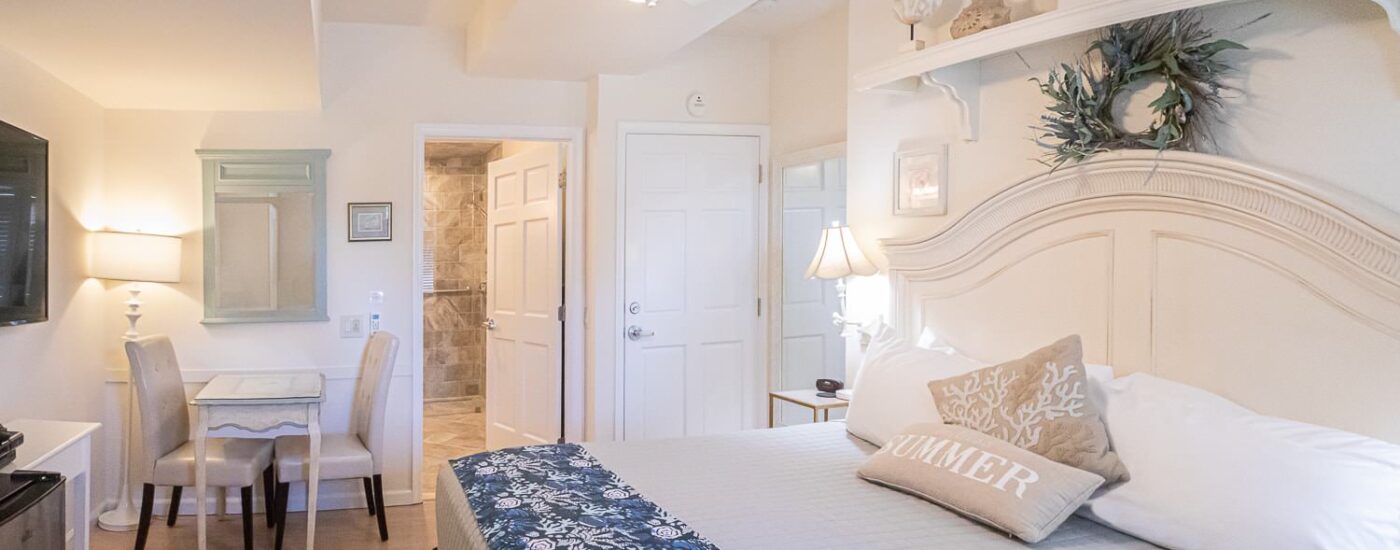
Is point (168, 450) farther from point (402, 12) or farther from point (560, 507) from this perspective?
point (560, 507)

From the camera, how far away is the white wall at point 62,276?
10.0 feet

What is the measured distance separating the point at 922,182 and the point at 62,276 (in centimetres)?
341

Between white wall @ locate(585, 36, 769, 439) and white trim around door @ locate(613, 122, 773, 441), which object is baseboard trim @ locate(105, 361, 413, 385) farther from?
white trim around door @ locate(613, 122, 773, 441)

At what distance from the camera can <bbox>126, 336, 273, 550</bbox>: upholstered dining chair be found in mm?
3479

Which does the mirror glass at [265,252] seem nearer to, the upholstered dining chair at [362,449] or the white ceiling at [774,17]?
the upholstered dining chair at [362,449]

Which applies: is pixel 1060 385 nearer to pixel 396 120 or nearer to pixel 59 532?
pixel 59 532

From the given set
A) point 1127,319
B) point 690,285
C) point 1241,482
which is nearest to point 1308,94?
point 1127,319

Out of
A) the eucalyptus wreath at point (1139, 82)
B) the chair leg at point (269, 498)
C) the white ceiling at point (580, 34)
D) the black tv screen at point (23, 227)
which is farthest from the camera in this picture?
the chair leg at point (269, 498)

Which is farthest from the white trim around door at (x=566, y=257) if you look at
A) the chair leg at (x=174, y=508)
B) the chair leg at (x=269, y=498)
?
the chair leg at (x=174, y=508)

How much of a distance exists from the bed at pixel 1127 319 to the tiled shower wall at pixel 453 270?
503cm

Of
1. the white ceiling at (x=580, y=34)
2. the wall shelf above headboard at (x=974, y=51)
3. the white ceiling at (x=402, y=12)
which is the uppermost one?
the white ceiling at (x=402, y=12)

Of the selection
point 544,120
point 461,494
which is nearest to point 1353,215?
point 461,494

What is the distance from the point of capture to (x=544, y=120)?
457cm

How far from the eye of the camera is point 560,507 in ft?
6.79
